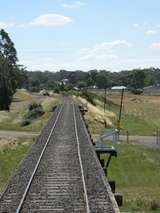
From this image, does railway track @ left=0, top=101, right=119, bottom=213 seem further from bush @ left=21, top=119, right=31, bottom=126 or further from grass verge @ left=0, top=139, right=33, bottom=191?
bush @ left=21, top=119, right=31, bottom=126

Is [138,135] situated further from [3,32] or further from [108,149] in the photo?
[3,32]

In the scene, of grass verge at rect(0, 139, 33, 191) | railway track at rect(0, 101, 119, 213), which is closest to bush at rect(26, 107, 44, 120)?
grass verge at rect(0, 139, 33, 191)

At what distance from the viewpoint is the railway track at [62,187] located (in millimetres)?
15219

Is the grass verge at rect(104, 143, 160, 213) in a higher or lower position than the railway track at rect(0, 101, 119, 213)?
lower

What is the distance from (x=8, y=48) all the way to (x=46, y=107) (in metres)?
56.0

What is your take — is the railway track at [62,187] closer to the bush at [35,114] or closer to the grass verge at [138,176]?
the grass verge at [138,176]

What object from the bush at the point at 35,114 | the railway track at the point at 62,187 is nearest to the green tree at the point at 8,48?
the bush at the point at 35,114

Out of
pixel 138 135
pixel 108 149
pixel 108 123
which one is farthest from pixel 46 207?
pixel 108 123

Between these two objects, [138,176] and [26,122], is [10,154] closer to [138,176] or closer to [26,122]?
[138,176]

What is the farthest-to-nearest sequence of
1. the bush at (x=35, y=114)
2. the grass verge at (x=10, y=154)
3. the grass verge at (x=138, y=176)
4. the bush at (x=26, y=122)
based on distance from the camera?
the bush at (x=35, y=114) < the bush at (x=26, y=122) < the grass verge at (x=10, y=154) < the grass verge at (x=138, y=176)

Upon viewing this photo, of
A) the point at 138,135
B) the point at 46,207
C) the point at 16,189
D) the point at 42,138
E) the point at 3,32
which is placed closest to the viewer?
the point at 46,207

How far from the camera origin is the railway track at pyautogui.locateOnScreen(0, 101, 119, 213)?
15.2 m

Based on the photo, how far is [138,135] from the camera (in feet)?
192

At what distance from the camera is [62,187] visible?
18.4m
